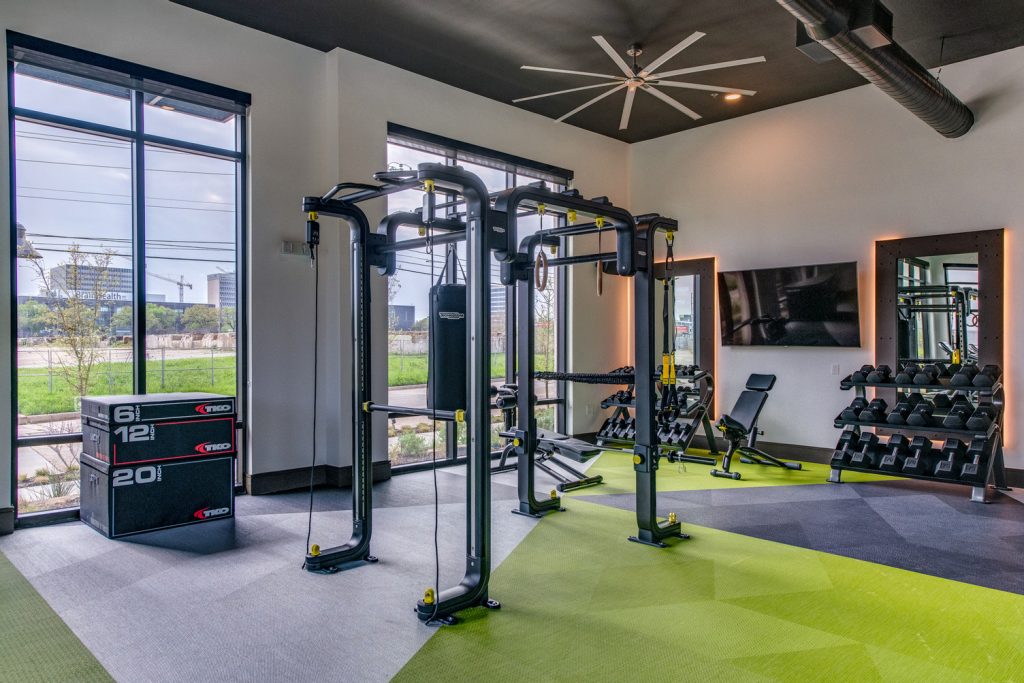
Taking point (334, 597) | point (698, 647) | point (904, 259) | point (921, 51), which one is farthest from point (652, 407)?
point (921, 51)

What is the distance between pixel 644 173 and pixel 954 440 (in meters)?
4.54

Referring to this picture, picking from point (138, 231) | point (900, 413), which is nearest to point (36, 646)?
point (138, 231)

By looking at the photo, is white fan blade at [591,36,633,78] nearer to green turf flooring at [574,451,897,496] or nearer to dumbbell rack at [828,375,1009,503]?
green turf flooring at [574,451,897,496]

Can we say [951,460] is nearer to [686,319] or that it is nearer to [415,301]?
[686,319]

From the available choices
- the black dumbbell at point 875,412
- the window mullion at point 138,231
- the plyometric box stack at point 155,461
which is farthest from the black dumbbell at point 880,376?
the window mullion at point 138,231

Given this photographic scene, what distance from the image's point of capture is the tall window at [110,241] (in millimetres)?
4391

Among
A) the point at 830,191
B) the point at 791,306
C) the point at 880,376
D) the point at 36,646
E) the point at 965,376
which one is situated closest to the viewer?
the point at 36,646

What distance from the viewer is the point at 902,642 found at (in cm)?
279

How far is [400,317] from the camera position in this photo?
244 inches

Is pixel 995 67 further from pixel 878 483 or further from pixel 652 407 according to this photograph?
pixel 652 407

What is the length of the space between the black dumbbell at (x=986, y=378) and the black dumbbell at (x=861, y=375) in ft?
2.75

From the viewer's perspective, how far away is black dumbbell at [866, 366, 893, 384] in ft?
19.3

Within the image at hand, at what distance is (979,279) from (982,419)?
1.43m

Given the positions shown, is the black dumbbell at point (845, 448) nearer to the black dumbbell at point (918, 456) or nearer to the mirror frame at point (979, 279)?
the black dumbbell at point (918, 456)
